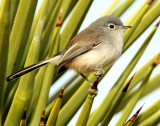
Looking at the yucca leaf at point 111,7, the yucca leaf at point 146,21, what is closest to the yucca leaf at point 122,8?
the yucca leaf at point 111,7

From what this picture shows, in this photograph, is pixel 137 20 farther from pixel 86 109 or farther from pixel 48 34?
pixel 86 109

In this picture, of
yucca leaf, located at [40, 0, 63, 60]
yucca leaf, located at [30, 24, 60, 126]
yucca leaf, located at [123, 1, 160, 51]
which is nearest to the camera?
yucca leaf, located at [30, 24, 60, 126]

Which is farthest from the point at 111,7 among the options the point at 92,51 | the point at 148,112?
the point at 148,112

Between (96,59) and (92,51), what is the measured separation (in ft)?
0.33

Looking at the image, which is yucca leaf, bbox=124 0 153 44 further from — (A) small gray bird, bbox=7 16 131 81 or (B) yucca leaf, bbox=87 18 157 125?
(A) small gray bird, bbox=7 16 131 81

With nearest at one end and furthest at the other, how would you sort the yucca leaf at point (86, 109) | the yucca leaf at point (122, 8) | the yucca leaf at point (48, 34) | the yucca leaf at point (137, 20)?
the yucca leaf at point (86, 109) → the yucca leaf at point (137, 20) → the yucca leaf at point (48, 34) → the yucca leaf at point (122, 8)

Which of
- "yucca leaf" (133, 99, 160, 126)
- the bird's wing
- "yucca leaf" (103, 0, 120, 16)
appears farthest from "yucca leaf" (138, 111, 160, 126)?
"yucca leaf" (103, 0, 120, 16)

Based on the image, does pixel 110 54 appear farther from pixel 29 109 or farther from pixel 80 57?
pixel 29 109

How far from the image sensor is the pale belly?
2.06m

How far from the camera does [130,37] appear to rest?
1.92 metres

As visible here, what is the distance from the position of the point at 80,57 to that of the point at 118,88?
24.1 inches

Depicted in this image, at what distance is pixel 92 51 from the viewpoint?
2.16m

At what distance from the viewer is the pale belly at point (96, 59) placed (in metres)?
2.06

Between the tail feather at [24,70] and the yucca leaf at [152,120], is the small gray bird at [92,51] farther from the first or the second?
the yucca leaf at [152,120]
